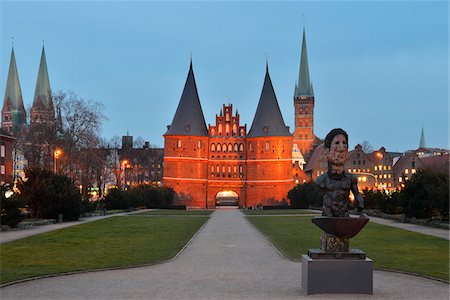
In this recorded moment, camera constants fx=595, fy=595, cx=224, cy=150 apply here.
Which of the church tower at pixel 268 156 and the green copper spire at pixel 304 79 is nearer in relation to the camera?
the church tower at pixel 268 156

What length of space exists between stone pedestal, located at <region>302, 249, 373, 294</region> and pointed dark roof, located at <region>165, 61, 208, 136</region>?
303 feet

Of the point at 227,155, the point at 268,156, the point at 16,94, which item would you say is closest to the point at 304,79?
the point at 227,155

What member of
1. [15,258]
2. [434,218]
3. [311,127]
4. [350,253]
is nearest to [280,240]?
[15,258]

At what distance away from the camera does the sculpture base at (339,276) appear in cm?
1273

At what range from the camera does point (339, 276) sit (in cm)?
1280

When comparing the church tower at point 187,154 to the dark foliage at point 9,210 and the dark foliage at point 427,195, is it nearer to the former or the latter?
the dark foliage at point 427,195

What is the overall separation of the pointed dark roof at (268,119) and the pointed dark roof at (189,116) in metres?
9.36

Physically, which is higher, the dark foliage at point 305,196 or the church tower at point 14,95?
the church tower at point 14,95

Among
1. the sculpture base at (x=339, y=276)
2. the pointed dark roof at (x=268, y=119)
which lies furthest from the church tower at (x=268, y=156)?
the sculpture base at (x=339, y=276)

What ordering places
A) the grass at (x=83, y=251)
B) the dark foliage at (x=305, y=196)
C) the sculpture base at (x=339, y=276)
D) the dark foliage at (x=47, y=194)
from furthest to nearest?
1. the dark foliage at (x=305, y=196)
2. the dark foliage at (x=47, y=194)
3. the grass at (x=83, y=251)
4. the sculpture base at (x=339, y=276)

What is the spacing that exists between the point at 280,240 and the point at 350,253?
13.4m

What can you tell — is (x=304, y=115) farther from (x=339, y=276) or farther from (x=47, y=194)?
(x=339, y=276)

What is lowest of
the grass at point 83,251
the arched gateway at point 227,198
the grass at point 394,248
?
the arched gateway at point 227,198

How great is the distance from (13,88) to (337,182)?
12454 cm
